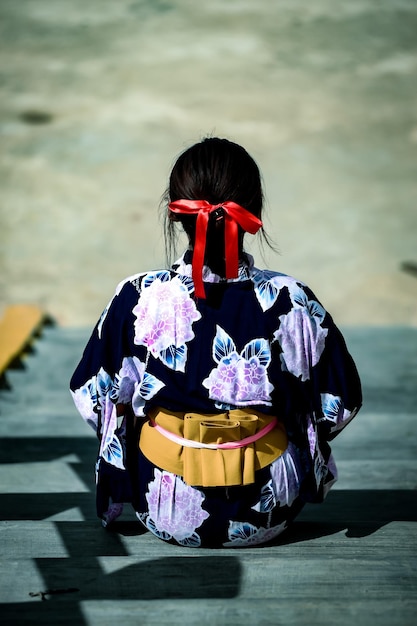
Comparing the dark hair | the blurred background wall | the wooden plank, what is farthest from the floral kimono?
the blurred background wall

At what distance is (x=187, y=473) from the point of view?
78.1 inches

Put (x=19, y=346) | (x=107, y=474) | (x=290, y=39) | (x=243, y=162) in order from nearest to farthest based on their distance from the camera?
(x=243, y=162) < (x=107, y=474) < (x=19, y=346) < (x=290, y=39)

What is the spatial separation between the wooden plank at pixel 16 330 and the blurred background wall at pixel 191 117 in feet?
7.98

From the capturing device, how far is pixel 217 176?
1.97 metres

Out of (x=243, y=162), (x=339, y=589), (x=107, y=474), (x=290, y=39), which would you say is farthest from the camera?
(x=290, y=39)

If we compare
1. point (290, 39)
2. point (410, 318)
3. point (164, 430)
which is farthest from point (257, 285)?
point (290, 39)

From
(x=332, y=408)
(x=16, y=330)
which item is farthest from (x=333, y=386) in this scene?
(x=16, y=330)

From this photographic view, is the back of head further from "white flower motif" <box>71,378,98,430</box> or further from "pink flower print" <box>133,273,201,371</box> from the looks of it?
"white flower motif" <box>71,378,98,430</box>

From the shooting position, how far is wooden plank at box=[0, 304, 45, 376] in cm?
490

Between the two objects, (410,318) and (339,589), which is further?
(410,318)

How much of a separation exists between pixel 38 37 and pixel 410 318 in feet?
15.3

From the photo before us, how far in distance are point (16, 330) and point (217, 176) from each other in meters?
3.86

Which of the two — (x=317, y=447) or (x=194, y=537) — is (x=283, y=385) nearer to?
(x=317, y=447)

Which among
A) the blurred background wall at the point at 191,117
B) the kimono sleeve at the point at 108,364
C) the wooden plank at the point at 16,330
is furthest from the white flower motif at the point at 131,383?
the blurred background wall at the point at 191,117
